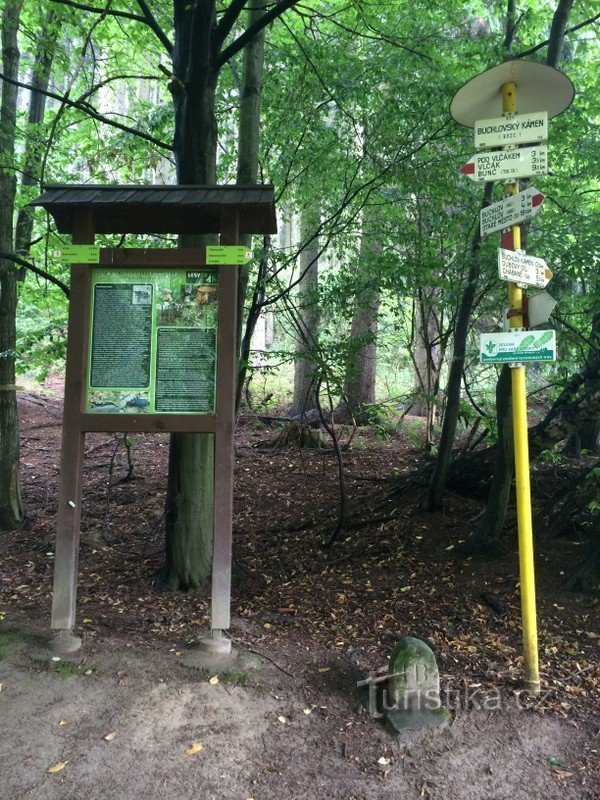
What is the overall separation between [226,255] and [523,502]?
89.6 inches

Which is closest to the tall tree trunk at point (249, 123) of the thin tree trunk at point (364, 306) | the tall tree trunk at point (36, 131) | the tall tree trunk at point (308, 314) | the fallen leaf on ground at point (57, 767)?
the tall tree trunk at point (308, 314)

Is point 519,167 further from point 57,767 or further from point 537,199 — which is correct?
point 57,767

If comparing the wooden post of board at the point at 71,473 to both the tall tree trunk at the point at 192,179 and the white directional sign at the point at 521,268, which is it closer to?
the tall tree trunk at the point at 192,179

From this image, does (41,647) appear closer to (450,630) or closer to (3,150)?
(450,630)

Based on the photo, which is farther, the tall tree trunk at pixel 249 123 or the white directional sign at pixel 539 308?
the tall tree trunk at pixel 249 123

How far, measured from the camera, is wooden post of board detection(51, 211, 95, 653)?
12.0ft

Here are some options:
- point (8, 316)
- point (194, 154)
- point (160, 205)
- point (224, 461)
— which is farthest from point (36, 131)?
point (224, 461)

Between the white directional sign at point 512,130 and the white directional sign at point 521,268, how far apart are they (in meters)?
0.67

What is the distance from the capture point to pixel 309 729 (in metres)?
3.10

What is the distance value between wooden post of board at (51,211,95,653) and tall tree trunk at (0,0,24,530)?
2976mm

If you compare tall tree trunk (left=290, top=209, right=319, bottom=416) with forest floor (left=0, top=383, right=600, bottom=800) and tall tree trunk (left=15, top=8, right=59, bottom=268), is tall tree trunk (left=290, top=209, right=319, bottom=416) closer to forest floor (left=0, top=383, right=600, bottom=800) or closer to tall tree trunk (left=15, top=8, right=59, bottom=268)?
forest floor (left=0, top=383, right=600, bottom=800)

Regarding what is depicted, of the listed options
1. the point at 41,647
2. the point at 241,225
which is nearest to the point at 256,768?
the point at 41,647

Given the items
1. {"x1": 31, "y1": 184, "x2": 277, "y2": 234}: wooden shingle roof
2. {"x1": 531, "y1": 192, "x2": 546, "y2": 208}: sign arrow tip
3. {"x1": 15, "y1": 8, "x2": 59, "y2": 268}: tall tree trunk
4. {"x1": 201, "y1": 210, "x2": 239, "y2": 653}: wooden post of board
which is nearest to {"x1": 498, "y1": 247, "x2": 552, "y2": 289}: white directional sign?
{"x1": 531, "y1": 192, "x2": 546, "y2": 208}: sign arrow tip

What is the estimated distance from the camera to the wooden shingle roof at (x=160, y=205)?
11.9 feet
